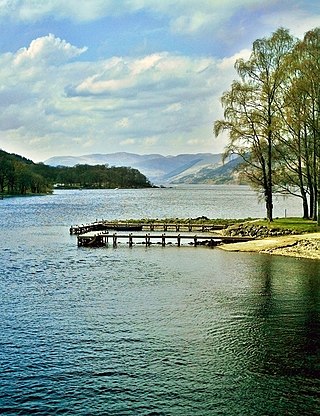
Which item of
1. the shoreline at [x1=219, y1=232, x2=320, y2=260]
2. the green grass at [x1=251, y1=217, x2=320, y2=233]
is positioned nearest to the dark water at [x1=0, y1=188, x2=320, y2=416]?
the shoreline at [x1=219, y1=232, x2=320, y2=260]

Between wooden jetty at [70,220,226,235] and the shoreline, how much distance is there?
14.5 meters

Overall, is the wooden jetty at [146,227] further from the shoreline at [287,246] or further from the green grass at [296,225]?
the shoreline at [287,246]

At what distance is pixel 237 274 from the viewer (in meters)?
41.5

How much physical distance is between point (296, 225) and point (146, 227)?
74.1 ft

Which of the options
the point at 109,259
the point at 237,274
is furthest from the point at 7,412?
the point at 109,259

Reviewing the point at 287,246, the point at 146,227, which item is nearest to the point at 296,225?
the point at 287,246

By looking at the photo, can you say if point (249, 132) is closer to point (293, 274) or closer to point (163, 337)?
point (293, 274)

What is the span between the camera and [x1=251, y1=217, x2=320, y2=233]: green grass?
188 ft

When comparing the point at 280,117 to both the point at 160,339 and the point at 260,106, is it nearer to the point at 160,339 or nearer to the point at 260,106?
the point at 260,106

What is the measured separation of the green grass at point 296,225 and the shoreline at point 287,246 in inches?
87.0

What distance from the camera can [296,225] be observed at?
60.0m

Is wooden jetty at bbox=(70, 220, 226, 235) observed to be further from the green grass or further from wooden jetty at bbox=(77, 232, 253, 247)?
the green grass

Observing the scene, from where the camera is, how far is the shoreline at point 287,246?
49.2m

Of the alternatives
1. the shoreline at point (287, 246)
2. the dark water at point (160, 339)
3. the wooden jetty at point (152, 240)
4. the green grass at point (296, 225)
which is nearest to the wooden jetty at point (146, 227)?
the wooden jetty at point (152, 240)
